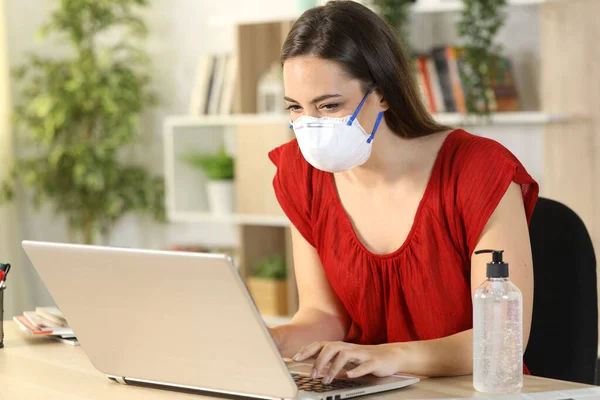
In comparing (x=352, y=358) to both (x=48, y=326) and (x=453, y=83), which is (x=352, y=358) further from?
(x=453, y=83)

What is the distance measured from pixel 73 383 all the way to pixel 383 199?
673mm

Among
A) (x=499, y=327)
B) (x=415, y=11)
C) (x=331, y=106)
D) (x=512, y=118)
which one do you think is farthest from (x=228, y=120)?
(x=499, y=327)

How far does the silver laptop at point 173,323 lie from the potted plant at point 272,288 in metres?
2.29

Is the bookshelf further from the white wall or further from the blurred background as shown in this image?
the white wall

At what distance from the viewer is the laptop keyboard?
126cm

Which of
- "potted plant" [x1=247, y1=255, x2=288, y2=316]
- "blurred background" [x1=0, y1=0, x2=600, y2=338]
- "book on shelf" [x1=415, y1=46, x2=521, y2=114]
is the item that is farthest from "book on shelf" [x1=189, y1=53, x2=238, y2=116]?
"book on shelf" [x1=415, y1=46, x2=521, y2=114]

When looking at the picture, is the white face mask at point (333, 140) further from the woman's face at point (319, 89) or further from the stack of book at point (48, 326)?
the stack of book at point (48, 326)

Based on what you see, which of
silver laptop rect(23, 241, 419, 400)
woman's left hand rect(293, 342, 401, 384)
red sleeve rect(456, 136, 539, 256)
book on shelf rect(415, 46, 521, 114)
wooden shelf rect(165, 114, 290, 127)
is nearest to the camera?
silver laptop rect(23, 241, 419, 400)

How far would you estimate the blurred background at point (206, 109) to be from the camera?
123 inches

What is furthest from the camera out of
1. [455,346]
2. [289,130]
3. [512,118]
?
[289,130]

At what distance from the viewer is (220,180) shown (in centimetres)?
391

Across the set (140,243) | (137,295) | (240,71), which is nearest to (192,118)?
(240,71)

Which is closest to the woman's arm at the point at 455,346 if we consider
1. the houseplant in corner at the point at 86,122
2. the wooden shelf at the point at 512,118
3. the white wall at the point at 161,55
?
the wooden shelf at the point at 512,118

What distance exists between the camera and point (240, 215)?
3.80 metres
